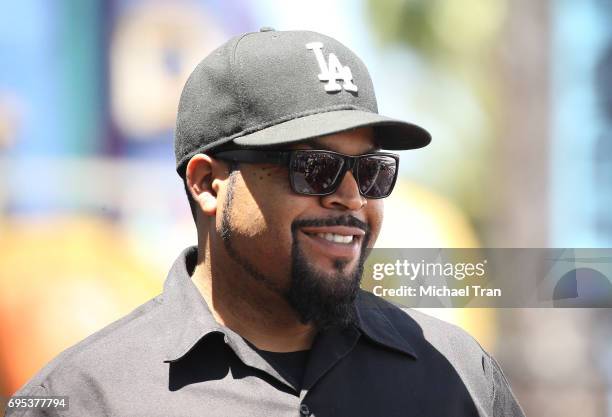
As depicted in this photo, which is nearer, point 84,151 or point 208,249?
point 208,249

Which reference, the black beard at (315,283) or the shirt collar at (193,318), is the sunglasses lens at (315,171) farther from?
the shirt collar at (193,318)

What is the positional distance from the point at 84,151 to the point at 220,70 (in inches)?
44.8

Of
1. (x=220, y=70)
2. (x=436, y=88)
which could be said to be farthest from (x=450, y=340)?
(x=436, y=88)

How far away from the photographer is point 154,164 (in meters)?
2.96

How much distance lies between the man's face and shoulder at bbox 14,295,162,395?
0.30 m

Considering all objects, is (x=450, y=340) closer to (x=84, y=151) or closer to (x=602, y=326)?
(x=602, y=326)

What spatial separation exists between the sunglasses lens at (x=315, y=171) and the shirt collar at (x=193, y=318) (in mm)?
370

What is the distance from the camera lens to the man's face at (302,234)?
189 centimetres

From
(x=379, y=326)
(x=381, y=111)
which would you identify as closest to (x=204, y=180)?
(x=379, y=326)

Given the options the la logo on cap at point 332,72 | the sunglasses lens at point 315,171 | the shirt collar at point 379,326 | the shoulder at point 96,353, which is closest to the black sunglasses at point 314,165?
the sunglasses lens at point 315,171

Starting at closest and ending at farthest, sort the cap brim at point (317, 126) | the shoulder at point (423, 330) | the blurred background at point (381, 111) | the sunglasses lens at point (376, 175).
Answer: the cap brim at point (317, 126)
the sunglasses lens at point (376, 175)
the shoulder at point (423, 330)
the blurred background at point (381, 111)

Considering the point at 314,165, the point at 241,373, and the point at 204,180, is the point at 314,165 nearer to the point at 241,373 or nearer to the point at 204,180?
the point at 204,180

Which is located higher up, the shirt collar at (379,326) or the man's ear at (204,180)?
the man's ear at (204,180)

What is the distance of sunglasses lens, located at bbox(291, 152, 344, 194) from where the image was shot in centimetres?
187
